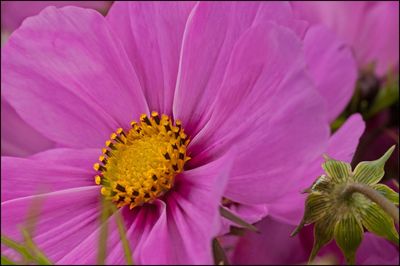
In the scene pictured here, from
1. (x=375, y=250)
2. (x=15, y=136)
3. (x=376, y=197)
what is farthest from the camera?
(x=15, y=136)

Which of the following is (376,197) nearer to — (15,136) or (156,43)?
(156,43)

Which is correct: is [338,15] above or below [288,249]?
above

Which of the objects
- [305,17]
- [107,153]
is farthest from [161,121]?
[305,17]

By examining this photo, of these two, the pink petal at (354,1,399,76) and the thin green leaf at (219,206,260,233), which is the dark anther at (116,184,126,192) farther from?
the pink petal at (354,1,399,76)

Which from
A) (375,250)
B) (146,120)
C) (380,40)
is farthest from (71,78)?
(380,40)

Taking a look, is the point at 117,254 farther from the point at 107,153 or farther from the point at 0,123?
the point at 0,123

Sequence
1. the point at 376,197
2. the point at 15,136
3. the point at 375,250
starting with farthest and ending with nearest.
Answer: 1. the point at 15,136
2. the point at 375,250
3. the point at 376,197

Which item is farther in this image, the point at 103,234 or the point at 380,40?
the point at 380,40

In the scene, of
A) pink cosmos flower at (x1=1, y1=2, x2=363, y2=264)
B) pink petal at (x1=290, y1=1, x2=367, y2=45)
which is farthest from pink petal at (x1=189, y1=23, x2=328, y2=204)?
pink petal at (x1=290, y1=1, x2=367, y2=45)
